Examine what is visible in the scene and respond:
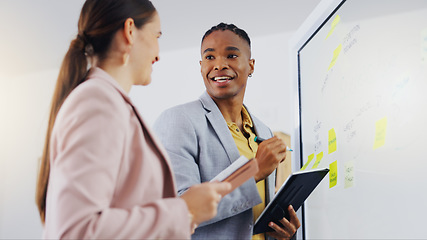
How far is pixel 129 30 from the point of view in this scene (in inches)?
31.4

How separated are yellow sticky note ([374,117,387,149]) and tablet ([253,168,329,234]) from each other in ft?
0.59

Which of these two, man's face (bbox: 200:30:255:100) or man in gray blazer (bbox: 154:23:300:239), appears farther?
man's face (bbox: 200:30:255:100)

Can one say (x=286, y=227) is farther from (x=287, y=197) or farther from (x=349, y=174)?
(x=349, y=174)

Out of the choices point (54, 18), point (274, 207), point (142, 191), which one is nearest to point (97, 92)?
point (142, 191)

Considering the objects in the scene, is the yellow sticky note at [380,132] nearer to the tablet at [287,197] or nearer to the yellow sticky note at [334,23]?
the tablet at [287,197]

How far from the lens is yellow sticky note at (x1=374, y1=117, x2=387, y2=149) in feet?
3.71

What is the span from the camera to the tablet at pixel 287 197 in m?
1.19

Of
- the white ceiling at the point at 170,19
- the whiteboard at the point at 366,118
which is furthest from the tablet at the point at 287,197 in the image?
the white ceiling at the point at 170,19

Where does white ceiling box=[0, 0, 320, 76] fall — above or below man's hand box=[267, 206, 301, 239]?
above

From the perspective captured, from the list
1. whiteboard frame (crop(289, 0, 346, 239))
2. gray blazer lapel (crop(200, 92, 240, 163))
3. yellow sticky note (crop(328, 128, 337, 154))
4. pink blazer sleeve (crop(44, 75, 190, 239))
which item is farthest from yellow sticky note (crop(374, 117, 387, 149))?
pink blazer sleeve (crop(44, 75, 190, 239))

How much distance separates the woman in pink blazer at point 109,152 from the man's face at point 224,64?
59cm

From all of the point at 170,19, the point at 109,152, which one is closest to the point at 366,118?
the point at 109,152

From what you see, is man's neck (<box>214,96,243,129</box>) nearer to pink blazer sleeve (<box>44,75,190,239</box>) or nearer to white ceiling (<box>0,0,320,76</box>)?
pink blazer sleeve (<box>44,75,190,239</box>)

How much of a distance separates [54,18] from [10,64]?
46.3 inches
